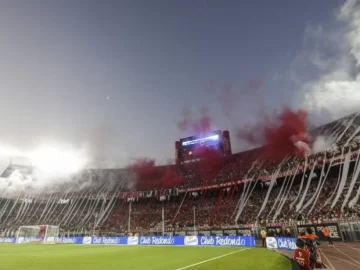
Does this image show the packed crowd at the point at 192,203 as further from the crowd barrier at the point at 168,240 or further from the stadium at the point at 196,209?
the crowd barrier at the point at 168,240

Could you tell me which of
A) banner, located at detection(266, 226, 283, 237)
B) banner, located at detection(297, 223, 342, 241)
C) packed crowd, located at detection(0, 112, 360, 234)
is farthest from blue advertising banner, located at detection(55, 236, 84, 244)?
banner, located at detection(297, 223, 342, 241)

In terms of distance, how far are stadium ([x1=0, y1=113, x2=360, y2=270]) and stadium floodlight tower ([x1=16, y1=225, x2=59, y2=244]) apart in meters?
0.21

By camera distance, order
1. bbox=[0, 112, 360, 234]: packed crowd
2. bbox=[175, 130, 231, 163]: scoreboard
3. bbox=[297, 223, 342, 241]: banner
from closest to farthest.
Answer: bbox=[297, 223, 342, 241]: banner
bbox=[0, 112, 360, 234]: packed crowd
bbox=[175, 130, 231, 163]: scoreboard

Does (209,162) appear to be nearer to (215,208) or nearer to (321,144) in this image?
(215,208)

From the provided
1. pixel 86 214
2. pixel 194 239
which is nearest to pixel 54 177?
pixel 86 214

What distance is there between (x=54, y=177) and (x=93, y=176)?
15.5 meters

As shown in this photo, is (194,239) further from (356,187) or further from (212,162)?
(212,162)

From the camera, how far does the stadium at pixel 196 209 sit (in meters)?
19.7

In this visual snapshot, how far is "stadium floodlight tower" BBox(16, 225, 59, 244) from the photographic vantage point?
46.9m

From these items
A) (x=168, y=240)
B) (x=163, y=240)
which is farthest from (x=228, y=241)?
(x=163, y=240)

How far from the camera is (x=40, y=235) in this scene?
1957 inches

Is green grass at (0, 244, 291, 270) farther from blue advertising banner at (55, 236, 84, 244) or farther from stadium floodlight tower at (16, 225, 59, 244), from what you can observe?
stadium floodlight tower at (16, 225, 59, 244)

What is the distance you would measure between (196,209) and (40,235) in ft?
107

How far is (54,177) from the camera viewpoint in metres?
89.6
